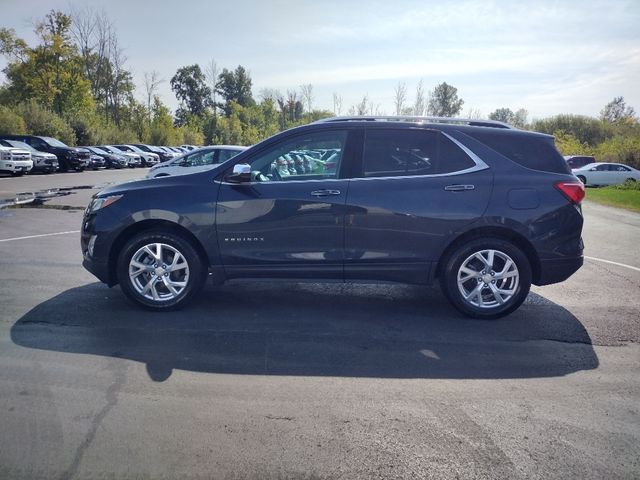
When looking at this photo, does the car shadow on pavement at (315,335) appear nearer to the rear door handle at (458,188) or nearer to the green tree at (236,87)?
the rear door handle at (458,188)

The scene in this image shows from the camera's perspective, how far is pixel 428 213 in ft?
15.7

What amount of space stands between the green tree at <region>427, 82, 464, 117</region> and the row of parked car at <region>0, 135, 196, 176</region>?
114ft

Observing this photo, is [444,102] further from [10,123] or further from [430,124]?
[430,124]

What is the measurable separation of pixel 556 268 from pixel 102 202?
462cm

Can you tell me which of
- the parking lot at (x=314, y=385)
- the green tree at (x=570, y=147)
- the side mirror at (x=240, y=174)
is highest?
the green tree at (x=570, y=147)

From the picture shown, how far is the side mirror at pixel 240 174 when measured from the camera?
4.75 metres

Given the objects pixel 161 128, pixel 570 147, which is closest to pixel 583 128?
pixel 570 147

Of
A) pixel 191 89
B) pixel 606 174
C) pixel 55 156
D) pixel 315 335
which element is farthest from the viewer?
pixel 191 89

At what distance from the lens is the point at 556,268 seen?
4891 millimetres

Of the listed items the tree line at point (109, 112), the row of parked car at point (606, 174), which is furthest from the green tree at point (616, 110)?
the row of parked car at point (606, 174)

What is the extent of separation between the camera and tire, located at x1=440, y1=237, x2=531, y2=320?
4.86 m

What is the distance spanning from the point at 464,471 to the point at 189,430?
157 cm

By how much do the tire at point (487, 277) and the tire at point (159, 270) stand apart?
8.35ft

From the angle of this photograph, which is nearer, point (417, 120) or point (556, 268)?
point (556, 268)
